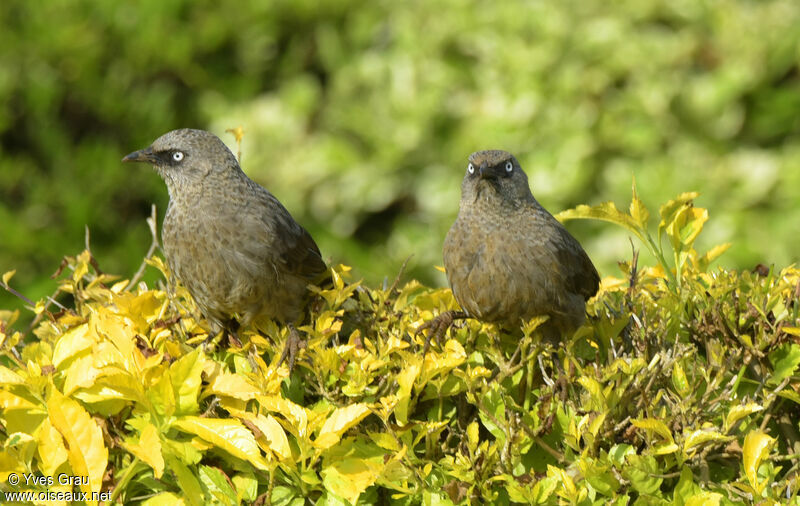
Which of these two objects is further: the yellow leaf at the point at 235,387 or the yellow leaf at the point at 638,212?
the yellow leaf at the point at 638,212

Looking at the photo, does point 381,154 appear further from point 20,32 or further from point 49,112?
point 20,32

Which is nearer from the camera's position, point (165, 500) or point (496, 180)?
point (165, 500)

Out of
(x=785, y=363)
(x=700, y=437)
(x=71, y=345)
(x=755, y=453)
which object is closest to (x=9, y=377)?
(x=71, y=345)

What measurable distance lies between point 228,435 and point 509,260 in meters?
0.91

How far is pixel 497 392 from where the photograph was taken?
7.66ft

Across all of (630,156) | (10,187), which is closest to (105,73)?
(10,187)

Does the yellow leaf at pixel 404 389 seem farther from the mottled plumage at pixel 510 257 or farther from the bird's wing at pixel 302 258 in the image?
the bird's wing at pixel 302 258

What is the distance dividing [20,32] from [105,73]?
586 mm

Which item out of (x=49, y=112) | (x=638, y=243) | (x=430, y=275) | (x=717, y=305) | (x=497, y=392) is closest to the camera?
(x=497, y=392)

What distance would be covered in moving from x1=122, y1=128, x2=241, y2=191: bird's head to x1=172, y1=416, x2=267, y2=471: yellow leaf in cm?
87

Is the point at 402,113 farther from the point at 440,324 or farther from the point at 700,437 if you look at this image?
the point at 700,437

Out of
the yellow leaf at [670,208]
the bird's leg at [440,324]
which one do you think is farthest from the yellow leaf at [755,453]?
the bird's leg at [440,324]

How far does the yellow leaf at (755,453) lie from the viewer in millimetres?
2180

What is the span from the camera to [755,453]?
2.20m
